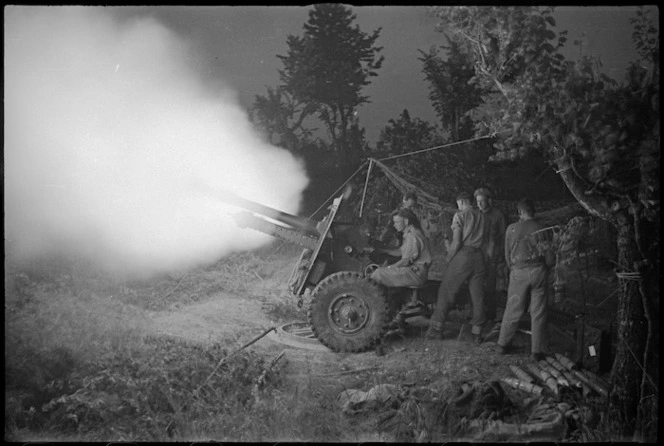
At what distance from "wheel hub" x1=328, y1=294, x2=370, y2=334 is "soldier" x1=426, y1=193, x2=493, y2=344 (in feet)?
2.38

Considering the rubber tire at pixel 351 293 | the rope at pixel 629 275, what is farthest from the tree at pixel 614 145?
the rubber tire at pixel 351 293

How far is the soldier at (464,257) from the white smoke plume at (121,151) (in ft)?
5.78

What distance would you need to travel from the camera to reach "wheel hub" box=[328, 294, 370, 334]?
615cm

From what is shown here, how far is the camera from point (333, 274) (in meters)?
6.23

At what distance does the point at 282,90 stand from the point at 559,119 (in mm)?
2906

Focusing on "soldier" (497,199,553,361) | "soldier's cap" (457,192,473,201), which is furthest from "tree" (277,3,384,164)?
"soldier" (497,199,553,361)

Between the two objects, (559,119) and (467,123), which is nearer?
(559,119)

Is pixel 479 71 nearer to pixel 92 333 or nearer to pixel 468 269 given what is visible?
pixel 468 269

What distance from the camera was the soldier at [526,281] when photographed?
236 inches

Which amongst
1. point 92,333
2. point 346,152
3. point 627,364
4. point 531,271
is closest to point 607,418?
point 627,364

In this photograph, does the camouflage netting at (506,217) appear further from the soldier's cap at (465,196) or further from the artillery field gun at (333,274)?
the artillery field gun at (333,274)

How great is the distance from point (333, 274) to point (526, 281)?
6.74 ft

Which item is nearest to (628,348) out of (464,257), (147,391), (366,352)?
(464,257)

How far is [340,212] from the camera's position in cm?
638
